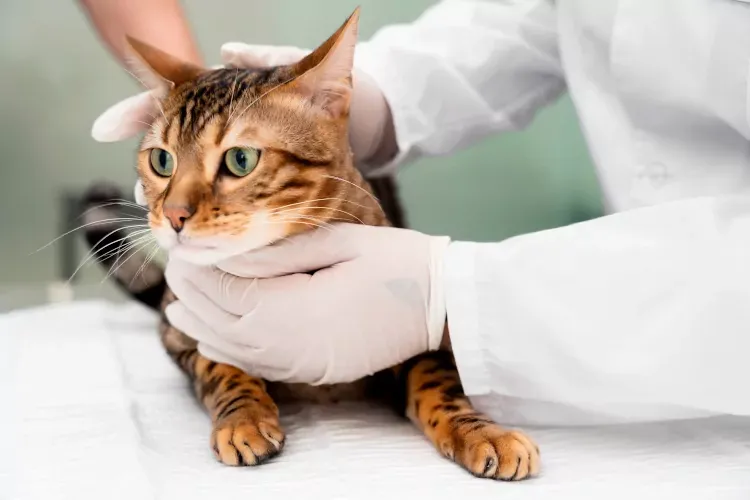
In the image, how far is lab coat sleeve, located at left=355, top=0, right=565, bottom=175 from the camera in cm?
106

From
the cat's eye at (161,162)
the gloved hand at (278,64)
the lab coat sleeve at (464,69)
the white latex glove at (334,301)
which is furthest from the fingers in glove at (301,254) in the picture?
the lab coat sleeve at (464,69)

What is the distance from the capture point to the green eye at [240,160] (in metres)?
0.75

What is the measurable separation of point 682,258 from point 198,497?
0.50 m

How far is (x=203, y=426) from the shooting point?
82cm

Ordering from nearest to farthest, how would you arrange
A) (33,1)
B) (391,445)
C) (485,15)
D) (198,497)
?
1. (198,497)
2. (391,445)
3. (485,15)
4. (33,1)

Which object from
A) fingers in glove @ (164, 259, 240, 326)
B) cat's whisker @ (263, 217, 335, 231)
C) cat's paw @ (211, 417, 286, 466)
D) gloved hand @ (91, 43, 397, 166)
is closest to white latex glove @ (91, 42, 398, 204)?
gloved hand @ (91, 43, 397, 166)

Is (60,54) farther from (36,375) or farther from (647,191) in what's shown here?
(647,191)

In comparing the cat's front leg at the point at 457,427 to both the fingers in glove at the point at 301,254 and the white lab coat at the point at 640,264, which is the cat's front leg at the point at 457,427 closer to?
the white lab coat at the point at 640,264

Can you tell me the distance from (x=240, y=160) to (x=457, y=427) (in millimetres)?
347

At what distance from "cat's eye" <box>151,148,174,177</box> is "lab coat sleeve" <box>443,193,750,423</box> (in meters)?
0.32

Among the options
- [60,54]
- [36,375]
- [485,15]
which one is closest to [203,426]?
[36,375]

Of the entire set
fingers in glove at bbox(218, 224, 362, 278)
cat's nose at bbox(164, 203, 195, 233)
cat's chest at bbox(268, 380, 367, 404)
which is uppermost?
cat's nose at bbox(164, 203, 195, 233)

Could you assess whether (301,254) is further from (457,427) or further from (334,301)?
(457,427)

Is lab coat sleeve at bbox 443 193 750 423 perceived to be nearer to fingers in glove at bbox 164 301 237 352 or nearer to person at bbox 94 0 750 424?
person at bbox 94 0 750 424
